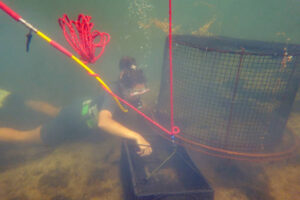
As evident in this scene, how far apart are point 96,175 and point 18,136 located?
2.18 meters

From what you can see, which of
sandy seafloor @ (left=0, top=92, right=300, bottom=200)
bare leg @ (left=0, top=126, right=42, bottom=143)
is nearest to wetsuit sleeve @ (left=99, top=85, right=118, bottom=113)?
sandy seafloor @ (left=0, top=92, right=300, bottom=200)

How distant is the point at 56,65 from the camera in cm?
1177

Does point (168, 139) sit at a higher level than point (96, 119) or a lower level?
lower

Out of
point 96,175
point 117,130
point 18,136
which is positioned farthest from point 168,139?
point 18,136

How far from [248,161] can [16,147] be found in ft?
15.6

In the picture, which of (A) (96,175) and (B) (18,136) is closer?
(A) (96,175)

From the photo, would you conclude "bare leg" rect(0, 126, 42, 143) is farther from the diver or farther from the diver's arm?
the diver's arm

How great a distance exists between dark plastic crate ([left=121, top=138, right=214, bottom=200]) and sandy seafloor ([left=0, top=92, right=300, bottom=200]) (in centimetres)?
40

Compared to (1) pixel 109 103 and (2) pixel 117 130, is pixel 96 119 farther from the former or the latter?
(2) pixel 117 130

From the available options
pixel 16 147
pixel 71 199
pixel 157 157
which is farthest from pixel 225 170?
pixel 16 147

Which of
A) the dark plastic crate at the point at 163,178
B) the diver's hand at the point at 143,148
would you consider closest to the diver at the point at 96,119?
the diver's hand at the point at 143,148

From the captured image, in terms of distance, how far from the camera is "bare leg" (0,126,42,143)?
396 cm

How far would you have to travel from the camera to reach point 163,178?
9.24 feet

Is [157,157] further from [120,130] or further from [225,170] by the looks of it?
[225,170]
